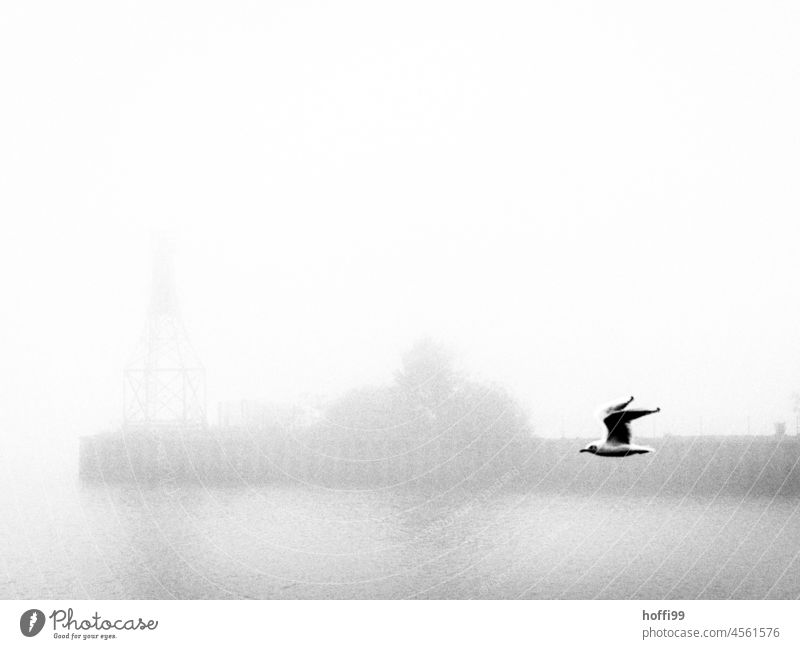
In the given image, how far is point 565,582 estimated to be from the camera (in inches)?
270

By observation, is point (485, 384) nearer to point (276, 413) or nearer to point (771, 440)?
point (276, 413)

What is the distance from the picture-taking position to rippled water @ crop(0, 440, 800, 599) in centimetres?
680

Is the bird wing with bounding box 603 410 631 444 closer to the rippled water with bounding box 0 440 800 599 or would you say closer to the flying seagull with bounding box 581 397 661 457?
the flying seagull with bounding box 581 397 661 457

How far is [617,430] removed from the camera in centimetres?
405

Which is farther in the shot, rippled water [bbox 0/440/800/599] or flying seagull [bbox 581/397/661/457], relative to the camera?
rippled water [bbox 0/440/800/599]

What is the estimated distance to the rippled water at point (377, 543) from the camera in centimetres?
680

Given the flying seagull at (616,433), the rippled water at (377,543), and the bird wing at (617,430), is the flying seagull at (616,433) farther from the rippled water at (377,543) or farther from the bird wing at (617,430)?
the rippled water at (377,543)

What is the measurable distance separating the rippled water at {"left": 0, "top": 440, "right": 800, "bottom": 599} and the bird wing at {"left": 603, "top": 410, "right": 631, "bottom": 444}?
311 centimetres

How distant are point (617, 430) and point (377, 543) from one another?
4.46 m

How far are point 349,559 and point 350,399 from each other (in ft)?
10.1

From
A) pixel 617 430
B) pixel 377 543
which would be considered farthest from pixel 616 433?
pixel 377 543

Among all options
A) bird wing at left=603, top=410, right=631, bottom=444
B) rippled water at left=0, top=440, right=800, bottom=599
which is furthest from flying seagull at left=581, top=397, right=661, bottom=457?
rippled water at left=0, top=440, right=800, bottom=599

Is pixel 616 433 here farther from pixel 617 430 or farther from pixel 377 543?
pixel 377 543
